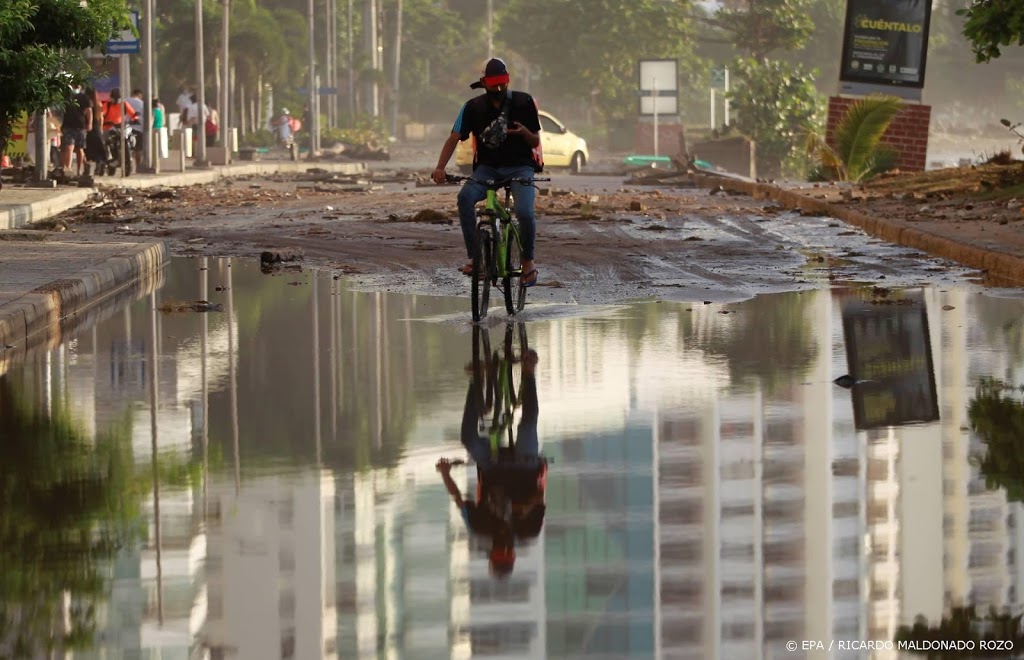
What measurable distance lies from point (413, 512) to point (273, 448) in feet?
5.37

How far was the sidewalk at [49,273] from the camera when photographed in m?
14.2

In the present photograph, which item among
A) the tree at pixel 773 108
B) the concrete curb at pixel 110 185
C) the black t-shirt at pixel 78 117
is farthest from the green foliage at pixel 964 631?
the tree at pixel 773 108

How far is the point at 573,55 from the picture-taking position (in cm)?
10119

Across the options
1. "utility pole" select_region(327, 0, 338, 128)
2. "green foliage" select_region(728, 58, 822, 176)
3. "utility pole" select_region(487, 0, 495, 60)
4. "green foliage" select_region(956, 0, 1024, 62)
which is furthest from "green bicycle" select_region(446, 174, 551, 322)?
"utility pole" select_region(487, 0, 495, 60)

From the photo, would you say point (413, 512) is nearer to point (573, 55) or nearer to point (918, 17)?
point (918, 17)

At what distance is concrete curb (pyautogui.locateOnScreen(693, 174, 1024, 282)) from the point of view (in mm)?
18995

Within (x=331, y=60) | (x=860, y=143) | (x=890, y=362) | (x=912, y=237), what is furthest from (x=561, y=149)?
(x=890, y=362)

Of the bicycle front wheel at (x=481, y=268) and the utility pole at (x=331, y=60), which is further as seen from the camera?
the utility pole at (x=331, y=60)

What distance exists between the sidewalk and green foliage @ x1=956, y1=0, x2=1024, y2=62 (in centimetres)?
989

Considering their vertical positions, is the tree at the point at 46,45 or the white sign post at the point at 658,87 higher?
the tree at the point at 46,45

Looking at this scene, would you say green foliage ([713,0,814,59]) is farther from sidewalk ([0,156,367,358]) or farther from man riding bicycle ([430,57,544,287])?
man riding bicycle ([430,57,544,287])

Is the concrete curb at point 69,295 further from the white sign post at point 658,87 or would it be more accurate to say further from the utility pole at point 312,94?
the utility pole at point 312,94

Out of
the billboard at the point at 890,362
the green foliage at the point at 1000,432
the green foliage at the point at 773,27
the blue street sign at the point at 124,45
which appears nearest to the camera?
the green foliage at the point at 1000,432

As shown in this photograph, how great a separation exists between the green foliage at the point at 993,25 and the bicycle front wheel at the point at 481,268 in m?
11.5
